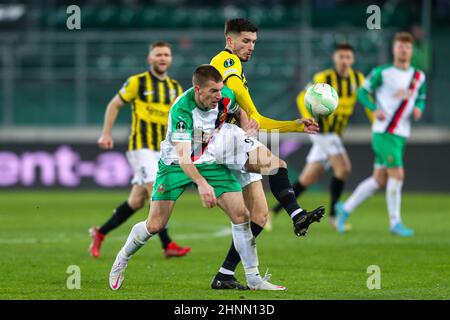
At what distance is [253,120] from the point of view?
8.11 metres

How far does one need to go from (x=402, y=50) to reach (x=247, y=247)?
6.07m

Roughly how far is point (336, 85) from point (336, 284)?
6011 millimetres

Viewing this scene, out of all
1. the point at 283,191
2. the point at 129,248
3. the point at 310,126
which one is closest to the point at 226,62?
the point at 310,126

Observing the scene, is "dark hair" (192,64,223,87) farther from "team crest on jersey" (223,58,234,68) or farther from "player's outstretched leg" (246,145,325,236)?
"player's outstretched leg" (246,145,325,236)

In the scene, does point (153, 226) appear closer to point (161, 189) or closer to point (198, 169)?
point (161, 189)

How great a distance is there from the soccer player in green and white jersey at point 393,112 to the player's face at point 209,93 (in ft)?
19.2

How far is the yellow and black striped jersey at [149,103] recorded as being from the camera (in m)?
11.1

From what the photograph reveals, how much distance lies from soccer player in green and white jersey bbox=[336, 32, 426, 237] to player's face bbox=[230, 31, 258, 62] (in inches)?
197

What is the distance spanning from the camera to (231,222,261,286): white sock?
26.0ft

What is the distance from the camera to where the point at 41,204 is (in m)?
17.8

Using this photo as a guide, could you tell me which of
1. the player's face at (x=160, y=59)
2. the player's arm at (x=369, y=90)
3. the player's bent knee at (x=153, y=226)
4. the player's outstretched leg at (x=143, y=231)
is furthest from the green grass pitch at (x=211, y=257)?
the player's face at (x=160, y=59)
